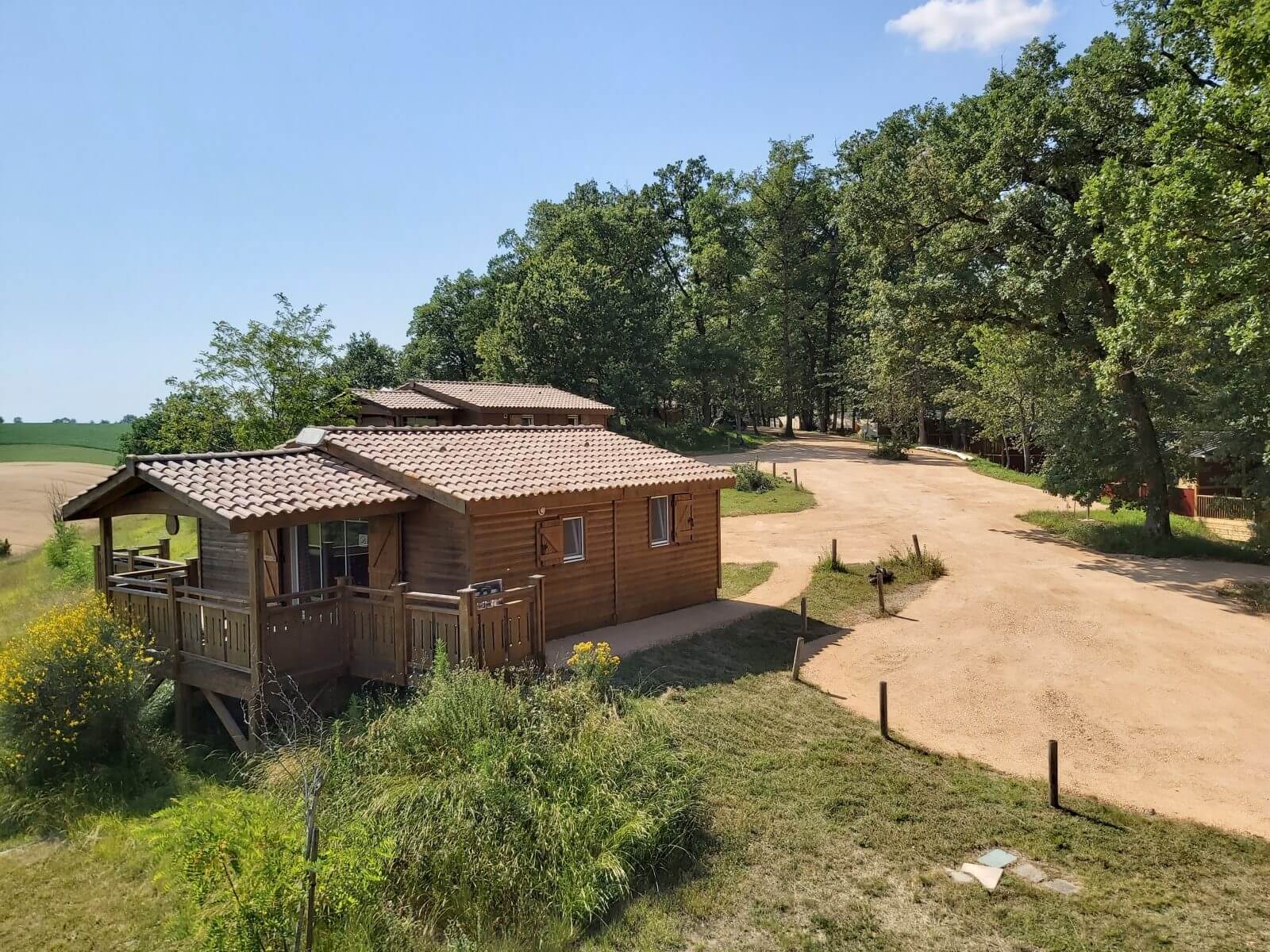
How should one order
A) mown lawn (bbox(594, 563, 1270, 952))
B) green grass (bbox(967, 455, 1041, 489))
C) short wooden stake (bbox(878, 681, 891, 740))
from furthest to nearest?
green grass (bbox(967, 455, 1041, 489))
short wooden stake (bbox(878, 681, 891, 740))
mown lawn (bbox(594, 563, 1270, 952))

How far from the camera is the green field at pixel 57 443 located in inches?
2506

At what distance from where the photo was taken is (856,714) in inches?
447

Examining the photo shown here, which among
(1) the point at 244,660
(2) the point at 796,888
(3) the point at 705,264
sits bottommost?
(2) the point at 796,888

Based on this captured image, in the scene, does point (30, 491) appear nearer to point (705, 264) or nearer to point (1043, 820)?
point (705, 264)

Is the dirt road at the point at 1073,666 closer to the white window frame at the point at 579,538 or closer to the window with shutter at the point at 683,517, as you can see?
the window with shutter at the point at 683,517

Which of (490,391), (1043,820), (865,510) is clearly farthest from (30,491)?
(1043,820)

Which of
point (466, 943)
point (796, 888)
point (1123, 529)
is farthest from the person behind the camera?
point (1123, 529)

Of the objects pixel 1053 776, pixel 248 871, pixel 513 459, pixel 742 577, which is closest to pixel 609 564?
pixel 513 459

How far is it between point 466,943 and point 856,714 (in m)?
6.82

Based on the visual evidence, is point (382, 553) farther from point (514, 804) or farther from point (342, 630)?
point (514, 804)

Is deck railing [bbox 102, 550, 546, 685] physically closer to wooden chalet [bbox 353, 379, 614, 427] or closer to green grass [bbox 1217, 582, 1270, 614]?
green grass [bbox 1217, 582, 1270, 614]

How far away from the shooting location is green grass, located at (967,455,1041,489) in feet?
118

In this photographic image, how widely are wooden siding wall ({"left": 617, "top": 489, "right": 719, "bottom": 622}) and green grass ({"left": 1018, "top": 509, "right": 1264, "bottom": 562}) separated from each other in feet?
45.2

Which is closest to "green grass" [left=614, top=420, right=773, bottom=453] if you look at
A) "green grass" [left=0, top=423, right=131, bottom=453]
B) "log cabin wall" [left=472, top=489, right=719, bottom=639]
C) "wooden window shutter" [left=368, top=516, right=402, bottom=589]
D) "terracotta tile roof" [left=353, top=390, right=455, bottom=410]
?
"terracotta tile roof" [left=353, top=390, right=455, bottom=410]
